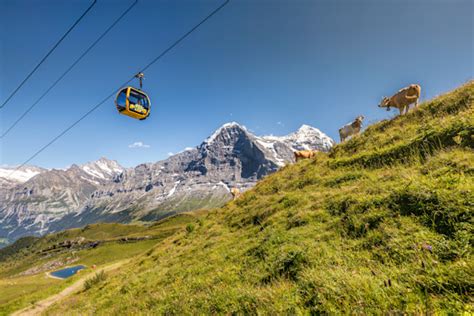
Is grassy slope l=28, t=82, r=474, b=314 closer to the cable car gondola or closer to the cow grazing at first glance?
the cow grazing

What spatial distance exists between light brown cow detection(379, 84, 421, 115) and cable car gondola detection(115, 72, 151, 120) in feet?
65.5

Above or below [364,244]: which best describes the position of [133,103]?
above

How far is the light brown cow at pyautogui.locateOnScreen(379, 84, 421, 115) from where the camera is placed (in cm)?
1599

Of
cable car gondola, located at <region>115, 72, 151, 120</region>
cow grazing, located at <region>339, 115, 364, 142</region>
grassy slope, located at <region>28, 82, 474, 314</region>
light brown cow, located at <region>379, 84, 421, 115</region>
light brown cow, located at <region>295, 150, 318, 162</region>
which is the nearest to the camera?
grassy slope, located at <region>28, 82, 474, 314</region>

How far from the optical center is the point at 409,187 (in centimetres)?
744

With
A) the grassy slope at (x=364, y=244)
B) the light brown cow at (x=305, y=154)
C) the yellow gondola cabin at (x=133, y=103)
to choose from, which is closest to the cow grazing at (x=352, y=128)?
the light brown cow at (x=305, y=154)

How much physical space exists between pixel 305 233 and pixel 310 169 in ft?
30.2

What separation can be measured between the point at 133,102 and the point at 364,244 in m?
19.6

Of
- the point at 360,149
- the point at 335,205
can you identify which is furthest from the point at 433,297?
the point at 360,149

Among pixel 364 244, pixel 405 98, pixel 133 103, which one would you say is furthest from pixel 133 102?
pixel 405 98

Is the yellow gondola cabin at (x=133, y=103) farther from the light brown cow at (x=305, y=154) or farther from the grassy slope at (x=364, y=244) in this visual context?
the light brown cow at (x=305, y=154)

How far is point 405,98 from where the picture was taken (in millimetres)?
16250

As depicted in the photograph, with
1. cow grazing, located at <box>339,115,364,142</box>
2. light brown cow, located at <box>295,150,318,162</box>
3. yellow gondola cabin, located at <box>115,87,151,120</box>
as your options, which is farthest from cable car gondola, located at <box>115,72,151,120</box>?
cow grazing, located at <box>339,115,364,142</box>

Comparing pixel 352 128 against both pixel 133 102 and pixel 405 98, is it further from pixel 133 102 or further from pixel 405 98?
pixel 133 102
